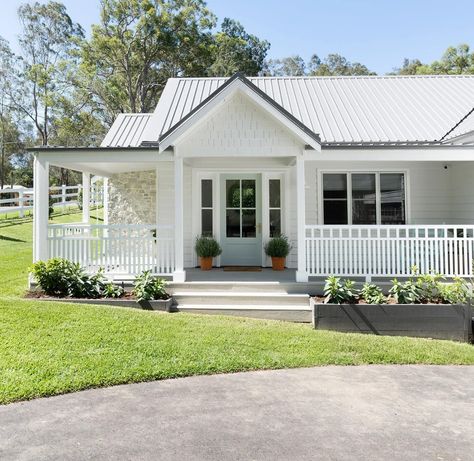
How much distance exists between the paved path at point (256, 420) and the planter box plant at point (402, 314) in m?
1.59

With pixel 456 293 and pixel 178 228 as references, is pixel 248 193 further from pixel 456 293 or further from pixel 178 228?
pixel 456 293

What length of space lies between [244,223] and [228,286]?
9.61ft

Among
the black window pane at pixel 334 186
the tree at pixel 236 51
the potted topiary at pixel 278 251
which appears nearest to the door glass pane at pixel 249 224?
the potted topiary at pixel 278 251

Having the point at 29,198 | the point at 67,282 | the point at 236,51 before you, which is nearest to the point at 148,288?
the point at 67,282

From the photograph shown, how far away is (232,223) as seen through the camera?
1057cm

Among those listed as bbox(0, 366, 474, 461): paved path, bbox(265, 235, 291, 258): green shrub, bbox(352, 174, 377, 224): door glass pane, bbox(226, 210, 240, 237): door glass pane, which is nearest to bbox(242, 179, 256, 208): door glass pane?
bbox(226, 210, 240, 237): door glass pane

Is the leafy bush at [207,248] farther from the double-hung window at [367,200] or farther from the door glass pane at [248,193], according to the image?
the double-hung window at [367,200]

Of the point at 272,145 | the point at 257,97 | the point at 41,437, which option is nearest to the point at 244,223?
the point at 272,145

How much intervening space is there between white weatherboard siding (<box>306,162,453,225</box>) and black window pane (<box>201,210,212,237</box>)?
2578 mm

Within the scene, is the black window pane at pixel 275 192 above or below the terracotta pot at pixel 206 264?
above

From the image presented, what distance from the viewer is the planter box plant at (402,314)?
6.54m

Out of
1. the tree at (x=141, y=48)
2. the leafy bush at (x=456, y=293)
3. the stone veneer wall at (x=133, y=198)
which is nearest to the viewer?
the leafy bush at (x=456, y=293)

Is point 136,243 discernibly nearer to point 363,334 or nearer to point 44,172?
point 44,172

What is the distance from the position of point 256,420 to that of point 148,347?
86.8 inches
